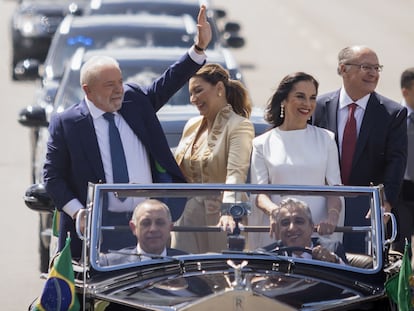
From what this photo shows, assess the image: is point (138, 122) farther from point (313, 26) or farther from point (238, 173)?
point (313, 26)

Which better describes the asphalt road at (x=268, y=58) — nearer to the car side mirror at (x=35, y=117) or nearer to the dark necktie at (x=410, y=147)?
the car side mirror at (x=35, y=117)

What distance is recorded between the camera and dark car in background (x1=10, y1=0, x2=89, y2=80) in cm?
2539

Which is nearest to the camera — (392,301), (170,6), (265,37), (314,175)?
(392,301)

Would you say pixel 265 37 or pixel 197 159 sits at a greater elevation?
pixel 265 37

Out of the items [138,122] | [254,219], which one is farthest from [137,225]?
[138,122]

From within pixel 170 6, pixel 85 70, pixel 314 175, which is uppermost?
pixel 170 6

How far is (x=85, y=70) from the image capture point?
7.82 meters

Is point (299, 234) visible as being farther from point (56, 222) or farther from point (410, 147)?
point (410, 147)

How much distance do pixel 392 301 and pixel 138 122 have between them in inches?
79.2

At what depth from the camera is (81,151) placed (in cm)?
779

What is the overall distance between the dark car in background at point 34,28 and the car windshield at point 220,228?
58.9ft

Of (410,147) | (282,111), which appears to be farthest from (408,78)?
(282,111)

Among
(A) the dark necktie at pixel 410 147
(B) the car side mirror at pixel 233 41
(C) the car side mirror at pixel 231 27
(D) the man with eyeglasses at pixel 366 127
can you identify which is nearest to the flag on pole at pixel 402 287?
(D) the man with eyeglasses at pixel 366 127

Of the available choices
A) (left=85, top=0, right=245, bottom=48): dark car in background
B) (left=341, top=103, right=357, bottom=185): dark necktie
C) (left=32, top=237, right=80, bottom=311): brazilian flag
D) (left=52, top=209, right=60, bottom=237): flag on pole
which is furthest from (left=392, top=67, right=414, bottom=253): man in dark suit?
(left=85, top=0, right=245, bottom=48): dark car in background
